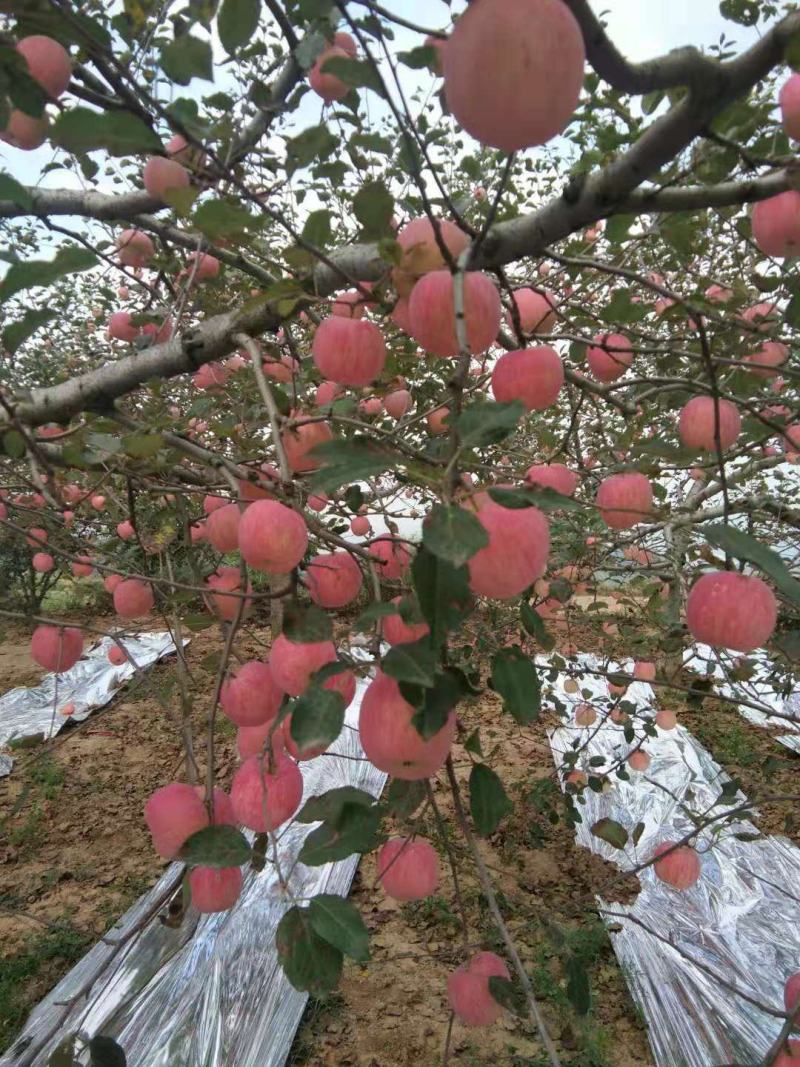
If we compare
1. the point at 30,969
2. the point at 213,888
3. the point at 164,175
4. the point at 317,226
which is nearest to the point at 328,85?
the point at 164,175

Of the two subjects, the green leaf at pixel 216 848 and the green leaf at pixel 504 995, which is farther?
the green leaf at pixel 504 995

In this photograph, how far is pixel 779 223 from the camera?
88cm

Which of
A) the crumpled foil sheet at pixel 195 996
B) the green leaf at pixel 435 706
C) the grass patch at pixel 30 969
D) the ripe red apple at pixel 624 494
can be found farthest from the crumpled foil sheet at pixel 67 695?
the green leaf at pixel 435 706

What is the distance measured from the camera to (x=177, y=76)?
0.68m

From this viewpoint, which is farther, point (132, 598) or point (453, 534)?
point (132, 598)

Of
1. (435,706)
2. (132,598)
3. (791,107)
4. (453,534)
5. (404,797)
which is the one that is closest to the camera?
(453,534)

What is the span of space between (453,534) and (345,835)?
0.40 meters

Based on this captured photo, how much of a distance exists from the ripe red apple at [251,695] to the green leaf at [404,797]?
0.71 feet

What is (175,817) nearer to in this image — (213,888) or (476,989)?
(213,888)

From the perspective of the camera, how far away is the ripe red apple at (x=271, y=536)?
2.50 feet

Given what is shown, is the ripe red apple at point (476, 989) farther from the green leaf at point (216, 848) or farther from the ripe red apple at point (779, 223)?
the ripe red apple at point (779, 223)

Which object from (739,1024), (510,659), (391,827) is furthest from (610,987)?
(510,659)

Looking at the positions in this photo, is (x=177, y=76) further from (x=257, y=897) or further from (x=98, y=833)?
(x=98, y=833)

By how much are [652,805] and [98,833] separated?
2.80 metres
